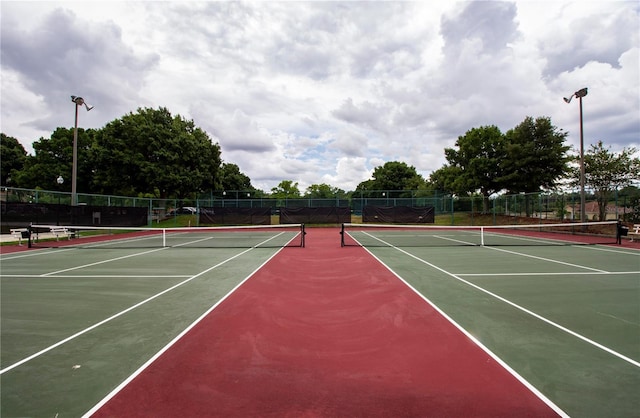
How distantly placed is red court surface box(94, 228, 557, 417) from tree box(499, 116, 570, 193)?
1304 inches

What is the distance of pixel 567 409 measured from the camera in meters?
2.89

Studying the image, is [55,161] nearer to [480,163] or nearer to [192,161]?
[192,161]

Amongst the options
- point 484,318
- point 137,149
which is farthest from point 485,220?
point 137,149

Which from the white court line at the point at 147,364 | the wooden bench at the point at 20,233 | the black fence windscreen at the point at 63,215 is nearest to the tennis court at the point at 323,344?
the white court line at the point at 147,364

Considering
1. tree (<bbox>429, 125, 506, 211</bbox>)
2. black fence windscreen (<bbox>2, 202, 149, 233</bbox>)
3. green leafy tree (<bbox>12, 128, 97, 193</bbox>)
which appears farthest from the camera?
green leafy tree (<bbox>12, 128, 97, 193</bbox>)

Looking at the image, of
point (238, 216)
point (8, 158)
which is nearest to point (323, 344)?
point (238, 216)

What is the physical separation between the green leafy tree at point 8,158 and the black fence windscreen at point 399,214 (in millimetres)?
68360

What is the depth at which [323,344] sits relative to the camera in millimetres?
4289

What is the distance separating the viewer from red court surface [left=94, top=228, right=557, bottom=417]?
9.64ft

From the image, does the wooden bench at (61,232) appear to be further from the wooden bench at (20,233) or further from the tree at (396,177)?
the tree at (396,177)

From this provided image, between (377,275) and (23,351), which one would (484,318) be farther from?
(23,351)

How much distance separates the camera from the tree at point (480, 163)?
1421 inches

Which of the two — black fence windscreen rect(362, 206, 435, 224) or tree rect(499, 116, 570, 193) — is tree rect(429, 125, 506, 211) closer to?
tree rect(499, 116, 570, 193)

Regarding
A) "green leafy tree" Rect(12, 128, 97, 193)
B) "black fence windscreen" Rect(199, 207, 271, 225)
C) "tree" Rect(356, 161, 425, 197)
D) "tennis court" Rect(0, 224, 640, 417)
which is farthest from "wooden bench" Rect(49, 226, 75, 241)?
"tree" Rect(356, 161, 425, 197)
